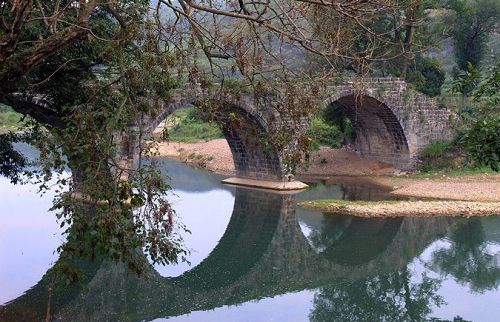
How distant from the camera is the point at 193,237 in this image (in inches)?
734

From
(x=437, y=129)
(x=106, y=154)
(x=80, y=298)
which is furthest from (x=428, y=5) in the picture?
(x=106, y=154)

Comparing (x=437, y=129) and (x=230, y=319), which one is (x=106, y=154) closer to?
(x=230, y=319)

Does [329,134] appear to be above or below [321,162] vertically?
above

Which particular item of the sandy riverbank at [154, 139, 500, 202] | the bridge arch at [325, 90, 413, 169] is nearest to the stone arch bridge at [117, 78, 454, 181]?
the bridge arch at [325, 90, 413, 169]

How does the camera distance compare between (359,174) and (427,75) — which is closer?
(359,174)

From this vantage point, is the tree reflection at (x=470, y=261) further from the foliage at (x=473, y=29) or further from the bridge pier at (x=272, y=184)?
the foliage at (x=473, y=29)

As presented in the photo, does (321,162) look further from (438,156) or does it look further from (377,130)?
(438,156)

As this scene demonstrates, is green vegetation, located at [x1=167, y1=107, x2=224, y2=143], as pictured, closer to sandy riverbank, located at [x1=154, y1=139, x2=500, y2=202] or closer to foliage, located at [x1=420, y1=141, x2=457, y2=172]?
sandy riverbank, located at [x1=154, y1=139, x2=500, y2=202]

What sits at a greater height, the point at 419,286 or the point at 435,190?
the point at 435,190

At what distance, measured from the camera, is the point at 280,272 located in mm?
15477

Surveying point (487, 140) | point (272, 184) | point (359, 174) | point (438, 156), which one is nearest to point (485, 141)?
point (487, 140)

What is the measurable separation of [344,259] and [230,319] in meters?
5.43

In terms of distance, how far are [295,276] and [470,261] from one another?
14.1 feet

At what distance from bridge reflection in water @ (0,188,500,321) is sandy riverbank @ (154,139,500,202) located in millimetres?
2659
